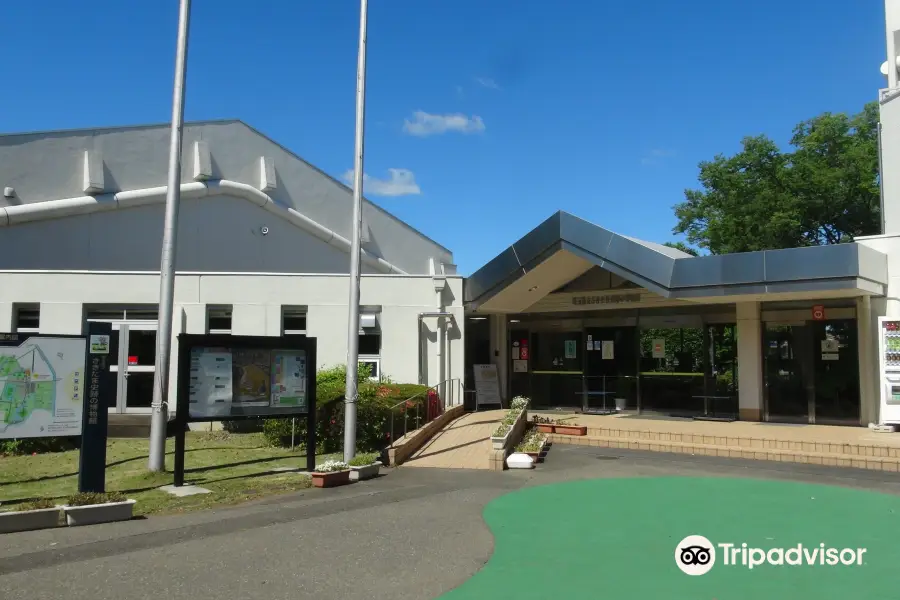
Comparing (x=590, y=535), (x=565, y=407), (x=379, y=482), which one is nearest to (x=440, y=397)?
(x=565, y=407)

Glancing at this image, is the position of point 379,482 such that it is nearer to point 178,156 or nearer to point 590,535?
point 590,535

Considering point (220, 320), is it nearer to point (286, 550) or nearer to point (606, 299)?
point (606, 299)

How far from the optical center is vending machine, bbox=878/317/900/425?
578 inches

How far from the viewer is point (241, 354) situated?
11.9 metres

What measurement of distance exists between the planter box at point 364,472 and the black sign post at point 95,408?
12.0 ft

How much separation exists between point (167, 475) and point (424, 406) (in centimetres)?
639

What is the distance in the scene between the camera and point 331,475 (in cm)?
1119

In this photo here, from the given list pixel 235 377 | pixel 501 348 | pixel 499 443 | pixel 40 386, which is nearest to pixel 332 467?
pixel 235 377

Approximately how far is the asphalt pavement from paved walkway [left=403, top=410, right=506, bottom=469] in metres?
2.06

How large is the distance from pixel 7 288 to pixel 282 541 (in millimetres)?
14509

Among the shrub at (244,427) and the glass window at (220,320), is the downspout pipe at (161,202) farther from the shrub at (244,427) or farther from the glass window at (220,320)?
the shrub at (244,427)

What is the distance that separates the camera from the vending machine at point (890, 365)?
1468 cm

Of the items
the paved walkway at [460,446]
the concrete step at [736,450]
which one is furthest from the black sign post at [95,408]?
the concrete step at [736,450]

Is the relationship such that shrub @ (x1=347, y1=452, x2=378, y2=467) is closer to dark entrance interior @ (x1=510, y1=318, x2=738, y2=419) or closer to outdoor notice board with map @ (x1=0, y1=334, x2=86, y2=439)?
outdoor notice board with map @ (x1=0, y1=334, x2=86, y2=439)
